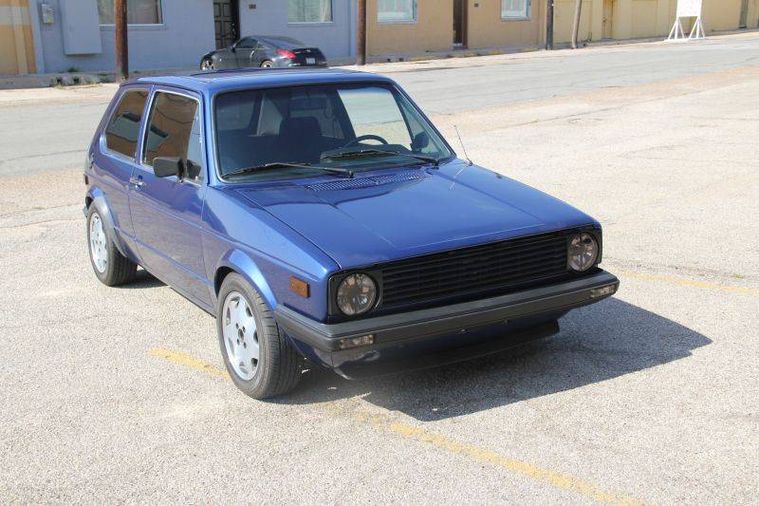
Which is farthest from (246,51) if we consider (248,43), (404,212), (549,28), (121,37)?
(404,212)

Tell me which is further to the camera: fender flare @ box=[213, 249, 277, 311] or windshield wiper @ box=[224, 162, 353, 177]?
windshield wiper @ box=[224, 162, 353, 177]

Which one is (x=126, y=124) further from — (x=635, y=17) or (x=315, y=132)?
(x=635, y=17)

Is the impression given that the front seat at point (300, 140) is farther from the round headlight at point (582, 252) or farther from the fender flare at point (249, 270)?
the round headlight at point (582, 252)

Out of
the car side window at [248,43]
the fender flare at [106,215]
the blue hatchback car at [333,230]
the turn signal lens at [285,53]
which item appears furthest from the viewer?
the car side window at [248,43]

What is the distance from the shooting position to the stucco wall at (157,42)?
28297 millimetres

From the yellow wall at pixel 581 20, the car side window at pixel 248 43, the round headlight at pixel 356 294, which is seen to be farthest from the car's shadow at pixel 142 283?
the yellow wall at pixel 581 20

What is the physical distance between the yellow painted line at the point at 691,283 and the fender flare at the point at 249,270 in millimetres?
3239

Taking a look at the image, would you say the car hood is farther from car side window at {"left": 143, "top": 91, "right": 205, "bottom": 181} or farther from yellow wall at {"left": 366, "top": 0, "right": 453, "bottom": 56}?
yellow wall at {"left": 366, "top": 0, "right": 453, "bottom": 56}

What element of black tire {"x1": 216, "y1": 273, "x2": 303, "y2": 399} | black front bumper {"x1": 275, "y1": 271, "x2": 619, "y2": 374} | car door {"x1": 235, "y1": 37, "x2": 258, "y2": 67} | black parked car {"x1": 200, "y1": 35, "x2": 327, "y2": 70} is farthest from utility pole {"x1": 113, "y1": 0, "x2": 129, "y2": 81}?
black front bumper {"x1": 275, "y1": 271, "x2": 619, "y2": 374}

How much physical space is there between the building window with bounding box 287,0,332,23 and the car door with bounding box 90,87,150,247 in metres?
29.5

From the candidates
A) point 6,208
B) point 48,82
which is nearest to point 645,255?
point 6,208

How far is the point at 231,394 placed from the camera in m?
4.97

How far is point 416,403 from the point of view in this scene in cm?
477

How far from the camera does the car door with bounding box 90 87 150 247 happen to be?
6410mm
